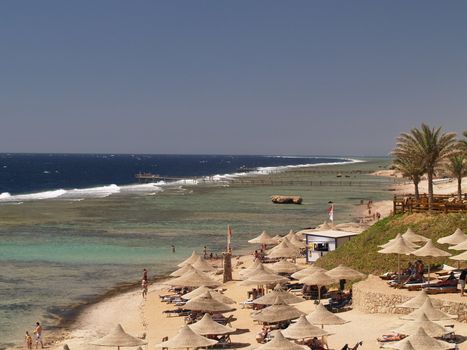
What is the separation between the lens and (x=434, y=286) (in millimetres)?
25469

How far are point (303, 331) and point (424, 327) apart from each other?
3.66 m

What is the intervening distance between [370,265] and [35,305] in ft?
54.3

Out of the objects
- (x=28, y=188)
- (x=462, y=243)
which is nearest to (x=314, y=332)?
(x=462, y=243)

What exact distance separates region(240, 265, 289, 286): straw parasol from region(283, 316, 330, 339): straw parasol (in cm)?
859

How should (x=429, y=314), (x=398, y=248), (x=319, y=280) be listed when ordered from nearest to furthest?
(x=429, y=314) < (x=319, y=280) < (x=398, y=248)

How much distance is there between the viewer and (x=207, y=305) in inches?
984

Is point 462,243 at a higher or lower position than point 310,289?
higher

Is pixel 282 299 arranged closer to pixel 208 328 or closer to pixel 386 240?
pixel 208 328

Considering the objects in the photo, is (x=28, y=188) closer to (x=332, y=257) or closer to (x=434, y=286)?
(x=332, y=257)

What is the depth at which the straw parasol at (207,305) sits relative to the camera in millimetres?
24828

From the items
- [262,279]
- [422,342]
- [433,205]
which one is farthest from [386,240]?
[422,342]

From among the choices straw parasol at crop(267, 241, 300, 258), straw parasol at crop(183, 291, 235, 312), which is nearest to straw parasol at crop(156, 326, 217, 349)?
straw parasol at crop(183, 291, 235, 312)

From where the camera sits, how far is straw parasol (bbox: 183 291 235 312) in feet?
81.5

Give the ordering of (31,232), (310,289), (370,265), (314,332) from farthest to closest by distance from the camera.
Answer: (31,232) → (370,265) → (310,289) → (314,332)
